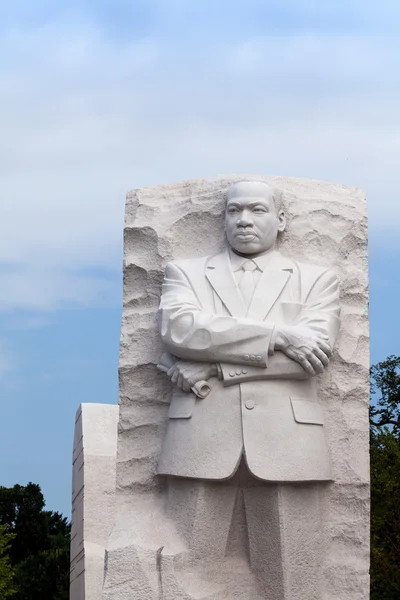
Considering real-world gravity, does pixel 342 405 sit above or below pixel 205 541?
above

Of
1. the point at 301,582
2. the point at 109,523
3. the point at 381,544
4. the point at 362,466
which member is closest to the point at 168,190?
the point at 362,466

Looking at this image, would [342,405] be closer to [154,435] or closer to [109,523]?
[154,435]

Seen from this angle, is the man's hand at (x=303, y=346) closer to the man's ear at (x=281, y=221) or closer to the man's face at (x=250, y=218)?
the man's face at (x=250, y=218)

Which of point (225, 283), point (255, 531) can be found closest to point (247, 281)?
point (225, 283)

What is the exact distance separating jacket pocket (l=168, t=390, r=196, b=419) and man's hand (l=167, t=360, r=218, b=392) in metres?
0.05

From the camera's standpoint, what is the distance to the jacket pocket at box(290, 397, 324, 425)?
693 cm

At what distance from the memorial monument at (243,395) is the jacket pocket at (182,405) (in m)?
0.01

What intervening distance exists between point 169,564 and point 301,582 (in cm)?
82

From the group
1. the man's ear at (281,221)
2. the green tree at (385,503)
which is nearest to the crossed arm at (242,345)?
the man's ear at (281,221)

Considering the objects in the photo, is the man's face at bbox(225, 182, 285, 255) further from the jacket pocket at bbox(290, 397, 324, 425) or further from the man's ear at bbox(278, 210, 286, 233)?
the jacket pocket at bbox(290, 397, 324, 425)

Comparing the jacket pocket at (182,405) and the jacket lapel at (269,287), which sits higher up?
the jacket lapel at (269,287)

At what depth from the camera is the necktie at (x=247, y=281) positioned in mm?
7184

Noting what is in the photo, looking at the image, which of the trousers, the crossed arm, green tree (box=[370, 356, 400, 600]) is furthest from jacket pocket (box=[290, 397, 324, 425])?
green tree (box=[370, 356, 400, 600])

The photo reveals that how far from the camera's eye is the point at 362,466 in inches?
286
